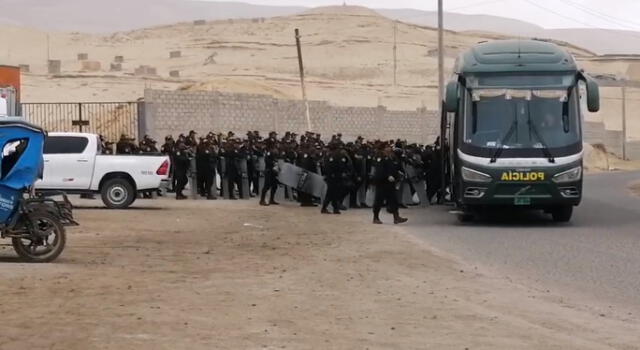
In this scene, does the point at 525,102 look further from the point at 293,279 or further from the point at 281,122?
the point at 281,122

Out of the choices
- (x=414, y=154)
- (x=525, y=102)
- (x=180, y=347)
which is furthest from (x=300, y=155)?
(x=180, y=347)

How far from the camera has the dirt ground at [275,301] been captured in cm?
892

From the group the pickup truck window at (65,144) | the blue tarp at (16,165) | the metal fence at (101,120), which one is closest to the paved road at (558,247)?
the blue tarp at (16,165)

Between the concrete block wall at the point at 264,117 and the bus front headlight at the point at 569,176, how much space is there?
860 inches

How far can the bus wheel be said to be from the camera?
22000mm

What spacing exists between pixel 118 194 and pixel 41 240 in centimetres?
1145

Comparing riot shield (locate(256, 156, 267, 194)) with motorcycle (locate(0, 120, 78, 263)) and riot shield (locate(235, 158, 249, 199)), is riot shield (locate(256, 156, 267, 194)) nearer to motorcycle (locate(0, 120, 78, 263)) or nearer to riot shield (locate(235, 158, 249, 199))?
riot shield (locate(235, 158, 249, 199))

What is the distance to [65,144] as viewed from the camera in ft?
82.4

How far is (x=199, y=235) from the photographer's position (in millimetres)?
18859

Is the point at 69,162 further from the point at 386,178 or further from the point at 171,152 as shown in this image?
the point at 386,178

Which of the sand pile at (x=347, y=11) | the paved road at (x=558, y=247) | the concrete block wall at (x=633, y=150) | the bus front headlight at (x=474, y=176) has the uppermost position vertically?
the sand pile at (x=347, y=11)

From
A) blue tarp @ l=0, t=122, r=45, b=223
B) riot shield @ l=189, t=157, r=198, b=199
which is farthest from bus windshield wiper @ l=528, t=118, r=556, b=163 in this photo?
riot shield @ l=189, t=157, r=198, b=199

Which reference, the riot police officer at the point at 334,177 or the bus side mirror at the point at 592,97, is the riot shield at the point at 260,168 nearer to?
the riot police officer at the point at 334,177

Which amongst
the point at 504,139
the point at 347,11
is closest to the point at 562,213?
the point at 504,139
